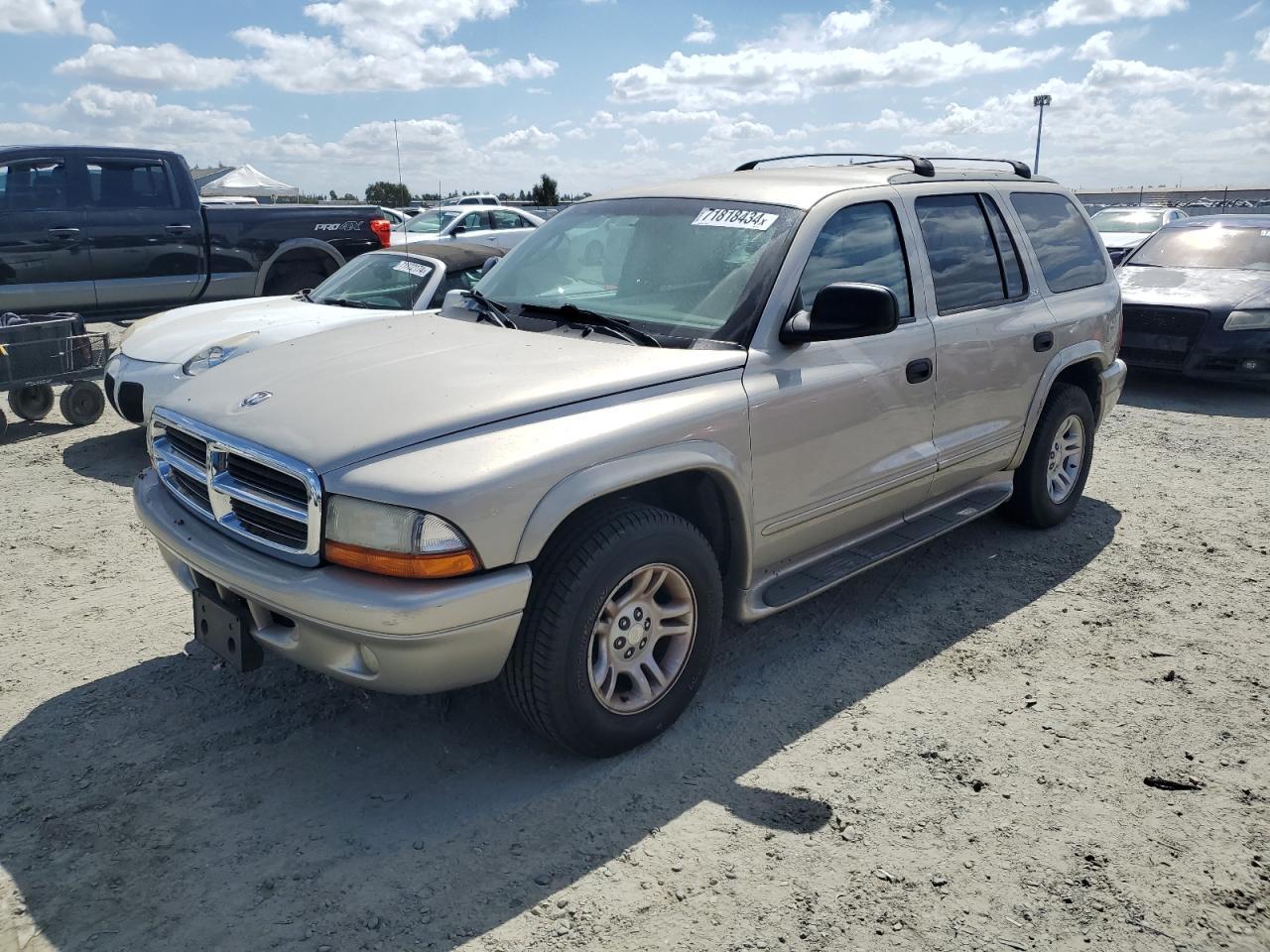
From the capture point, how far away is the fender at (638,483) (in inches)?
111

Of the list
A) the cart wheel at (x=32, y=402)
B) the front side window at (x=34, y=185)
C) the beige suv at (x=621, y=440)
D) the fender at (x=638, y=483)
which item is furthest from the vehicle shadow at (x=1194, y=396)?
the front side window at (x=34, y=185)

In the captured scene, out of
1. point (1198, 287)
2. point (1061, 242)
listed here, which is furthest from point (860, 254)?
point (1198, 287)

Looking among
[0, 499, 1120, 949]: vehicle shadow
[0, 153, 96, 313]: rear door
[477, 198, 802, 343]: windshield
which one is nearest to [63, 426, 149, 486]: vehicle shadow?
[0, 153, 96, 313]: rear door

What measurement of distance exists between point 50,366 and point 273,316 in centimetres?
182

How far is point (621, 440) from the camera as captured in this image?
9.96 ft

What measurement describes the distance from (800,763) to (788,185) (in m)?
2.27

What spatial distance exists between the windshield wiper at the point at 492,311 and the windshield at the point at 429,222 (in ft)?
35.9

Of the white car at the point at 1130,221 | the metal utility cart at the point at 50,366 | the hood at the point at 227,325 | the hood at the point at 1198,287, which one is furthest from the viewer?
Answer: the white car at the point at 1130,221

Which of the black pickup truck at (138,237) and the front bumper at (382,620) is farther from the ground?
the black pickup truck at (138,237)

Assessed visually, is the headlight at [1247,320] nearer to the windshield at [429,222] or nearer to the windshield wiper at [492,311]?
the windshield wiper at [492,311]

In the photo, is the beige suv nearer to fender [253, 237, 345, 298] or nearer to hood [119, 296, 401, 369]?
hood [119, 296, 401, 369]

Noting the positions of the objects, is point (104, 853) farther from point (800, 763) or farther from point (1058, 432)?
point (1058, 432)

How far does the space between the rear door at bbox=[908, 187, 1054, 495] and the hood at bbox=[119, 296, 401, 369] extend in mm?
3816

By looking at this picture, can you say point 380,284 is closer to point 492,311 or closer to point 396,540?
point 492,311
